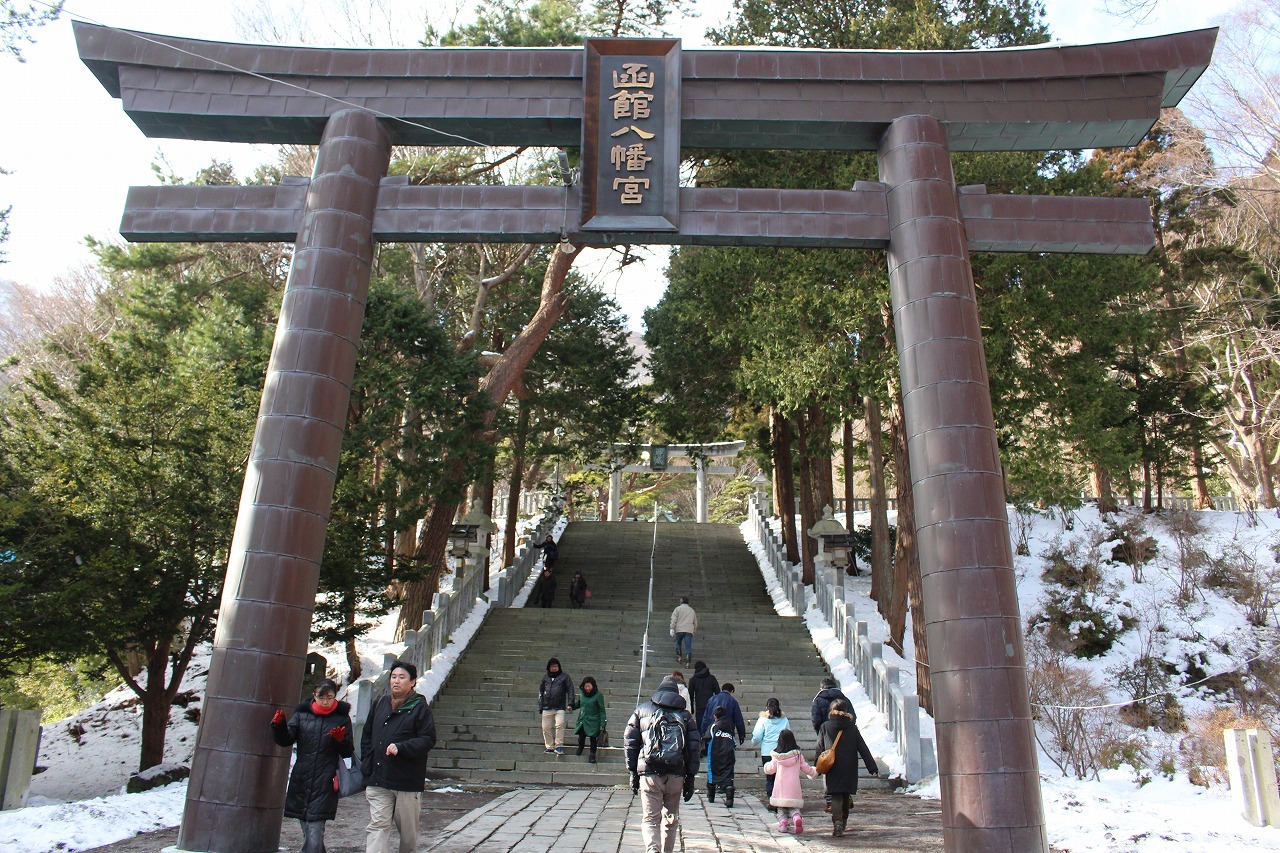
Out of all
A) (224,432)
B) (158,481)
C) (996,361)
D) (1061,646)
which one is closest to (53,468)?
(158,481)

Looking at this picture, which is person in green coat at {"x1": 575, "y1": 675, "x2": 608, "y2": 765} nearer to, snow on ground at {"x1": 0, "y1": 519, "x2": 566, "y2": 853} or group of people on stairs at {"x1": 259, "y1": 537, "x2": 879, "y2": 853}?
snow on ground at {"x1": 0, "y1": 519, "x2": 566, "y2": 853}

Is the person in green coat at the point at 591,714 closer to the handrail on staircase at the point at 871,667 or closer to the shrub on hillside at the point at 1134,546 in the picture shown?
the handrail on staircase at the point at 871,667

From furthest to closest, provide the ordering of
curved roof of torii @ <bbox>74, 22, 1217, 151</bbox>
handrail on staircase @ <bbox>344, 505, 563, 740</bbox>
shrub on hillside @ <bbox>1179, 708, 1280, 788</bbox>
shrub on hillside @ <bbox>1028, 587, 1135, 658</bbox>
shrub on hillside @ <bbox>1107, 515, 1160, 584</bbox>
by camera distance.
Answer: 1. shrub on hillside @ <bbox>1107, 515, 1160, 584</bbox>
2. shrub on hillside @ <bbox>1028, 587, 1135, 658</bbox>
3. handrail on staircase @ <bbox>344, 505, 563, 740</bbox>
4. shrub on hillside @ <bbox>1179, 708, 1280, 788</bbox>
5. curved roof of torii @ <bbox>74, 22, 1217, 151</bbox>

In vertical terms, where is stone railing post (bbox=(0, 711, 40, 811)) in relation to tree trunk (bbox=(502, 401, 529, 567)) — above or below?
below

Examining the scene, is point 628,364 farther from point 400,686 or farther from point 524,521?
point 400,686

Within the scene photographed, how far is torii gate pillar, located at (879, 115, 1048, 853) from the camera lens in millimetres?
6980

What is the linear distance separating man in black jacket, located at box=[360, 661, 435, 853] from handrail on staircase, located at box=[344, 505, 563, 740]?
3.52m

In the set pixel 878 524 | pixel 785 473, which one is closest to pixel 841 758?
pixel 878 524

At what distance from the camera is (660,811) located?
6574 millimetres

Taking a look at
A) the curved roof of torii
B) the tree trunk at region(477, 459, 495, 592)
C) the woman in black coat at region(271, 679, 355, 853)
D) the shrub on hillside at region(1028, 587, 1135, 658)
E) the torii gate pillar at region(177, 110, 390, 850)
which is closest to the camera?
the woman in black coat at region(271, 679, 355, 853)

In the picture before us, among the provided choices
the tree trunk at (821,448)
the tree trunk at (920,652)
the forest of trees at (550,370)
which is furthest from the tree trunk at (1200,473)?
the tree trunk at (920,652)

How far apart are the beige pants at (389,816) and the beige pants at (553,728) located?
668cm

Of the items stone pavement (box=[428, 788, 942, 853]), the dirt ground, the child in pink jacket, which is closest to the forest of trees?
the dirt ground

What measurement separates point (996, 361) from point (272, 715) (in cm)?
1231
